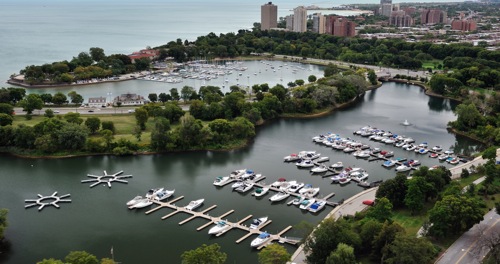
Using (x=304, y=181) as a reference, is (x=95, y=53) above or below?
above

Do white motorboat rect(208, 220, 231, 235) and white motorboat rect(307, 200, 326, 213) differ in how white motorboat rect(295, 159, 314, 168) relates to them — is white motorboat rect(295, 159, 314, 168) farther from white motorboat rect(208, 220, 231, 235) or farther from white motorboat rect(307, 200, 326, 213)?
white motorboat rect(208, 220, 231, 235)

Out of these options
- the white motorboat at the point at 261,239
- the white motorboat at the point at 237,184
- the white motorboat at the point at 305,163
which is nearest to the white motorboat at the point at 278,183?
the white motorboat at the point at 237,184

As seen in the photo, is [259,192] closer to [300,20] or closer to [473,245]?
[473,245]

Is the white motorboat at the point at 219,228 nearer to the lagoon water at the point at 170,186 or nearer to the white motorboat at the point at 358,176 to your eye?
the lagoon water at the point at 170,186

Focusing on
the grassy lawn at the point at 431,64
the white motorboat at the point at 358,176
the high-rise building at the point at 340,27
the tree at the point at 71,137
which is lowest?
the white motorboat at the point at 358,176

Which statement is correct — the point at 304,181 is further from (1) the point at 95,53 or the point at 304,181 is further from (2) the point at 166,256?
(1) the point at 95,53

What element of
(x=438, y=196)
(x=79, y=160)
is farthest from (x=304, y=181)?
(x=79, y=160)
